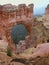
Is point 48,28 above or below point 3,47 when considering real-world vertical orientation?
below

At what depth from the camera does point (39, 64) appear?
42.8 feet

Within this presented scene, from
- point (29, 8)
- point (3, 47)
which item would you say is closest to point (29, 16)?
point (29, 8)

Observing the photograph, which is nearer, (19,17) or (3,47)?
(3,47)

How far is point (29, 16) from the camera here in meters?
35.2

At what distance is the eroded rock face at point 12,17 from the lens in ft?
108

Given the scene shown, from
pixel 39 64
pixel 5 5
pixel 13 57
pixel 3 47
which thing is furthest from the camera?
pixel 5 5

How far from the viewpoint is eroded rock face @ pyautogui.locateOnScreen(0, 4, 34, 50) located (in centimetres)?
3306

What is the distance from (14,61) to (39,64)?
4.68ft

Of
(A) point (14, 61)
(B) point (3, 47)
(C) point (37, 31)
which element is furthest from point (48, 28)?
(A) point (14, 61)

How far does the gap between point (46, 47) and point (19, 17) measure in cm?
2035

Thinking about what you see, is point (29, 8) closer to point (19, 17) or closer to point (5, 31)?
point (19, 17)

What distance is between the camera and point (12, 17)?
34125 mm

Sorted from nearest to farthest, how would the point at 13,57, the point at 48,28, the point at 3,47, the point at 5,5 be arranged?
the point at 13,57, the point at 3,47, the point at 48,28, the point at 5,5

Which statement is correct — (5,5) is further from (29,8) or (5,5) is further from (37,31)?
(37,31)
